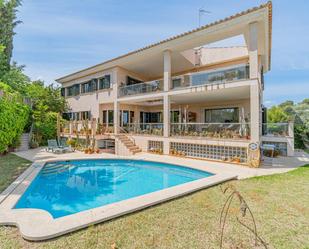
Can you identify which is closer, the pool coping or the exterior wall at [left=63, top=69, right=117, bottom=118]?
the pool coping

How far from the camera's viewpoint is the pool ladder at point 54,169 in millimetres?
11473

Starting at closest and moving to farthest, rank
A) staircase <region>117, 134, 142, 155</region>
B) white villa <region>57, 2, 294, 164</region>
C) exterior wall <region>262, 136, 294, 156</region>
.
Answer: white villa <region>57, 2, 294, 164</region>
exterior wall <region>262, 136, 294, 156</region>
staircase <region>117, 134, 142, 155</region>

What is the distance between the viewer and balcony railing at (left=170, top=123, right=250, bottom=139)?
12.9 metres

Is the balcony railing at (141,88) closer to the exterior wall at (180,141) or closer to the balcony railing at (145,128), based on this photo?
the balcony railing at (145,128)

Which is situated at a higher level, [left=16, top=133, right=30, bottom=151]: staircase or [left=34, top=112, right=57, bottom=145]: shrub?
[left=34, top=112, right=57, bottom=145]: shrub

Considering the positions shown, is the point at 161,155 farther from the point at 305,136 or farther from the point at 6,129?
the point at 305,136

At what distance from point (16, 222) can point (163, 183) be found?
633 centimetres

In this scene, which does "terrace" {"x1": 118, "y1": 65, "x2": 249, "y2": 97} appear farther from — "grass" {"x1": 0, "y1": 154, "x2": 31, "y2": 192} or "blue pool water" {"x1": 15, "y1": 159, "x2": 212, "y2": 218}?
"grass" {"x1": 0, "y1": 154, "x2": 31, "y2": 192}

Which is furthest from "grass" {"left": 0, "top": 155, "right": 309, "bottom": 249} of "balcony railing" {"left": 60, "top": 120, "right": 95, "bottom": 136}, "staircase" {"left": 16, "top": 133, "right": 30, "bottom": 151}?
"staircase" {"left": 16, "top": 133, "right": 30, "bottom": 151}

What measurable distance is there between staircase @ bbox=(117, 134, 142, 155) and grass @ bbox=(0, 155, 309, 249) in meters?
10.7

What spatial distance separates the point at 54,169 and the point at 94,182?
3.87 m

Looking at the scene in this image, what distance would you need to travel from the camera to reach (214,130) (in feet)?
46.0

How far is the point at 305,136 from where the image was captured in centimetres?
2145

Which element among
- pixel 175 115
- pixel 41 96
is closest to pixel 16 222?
pixel 175 115
